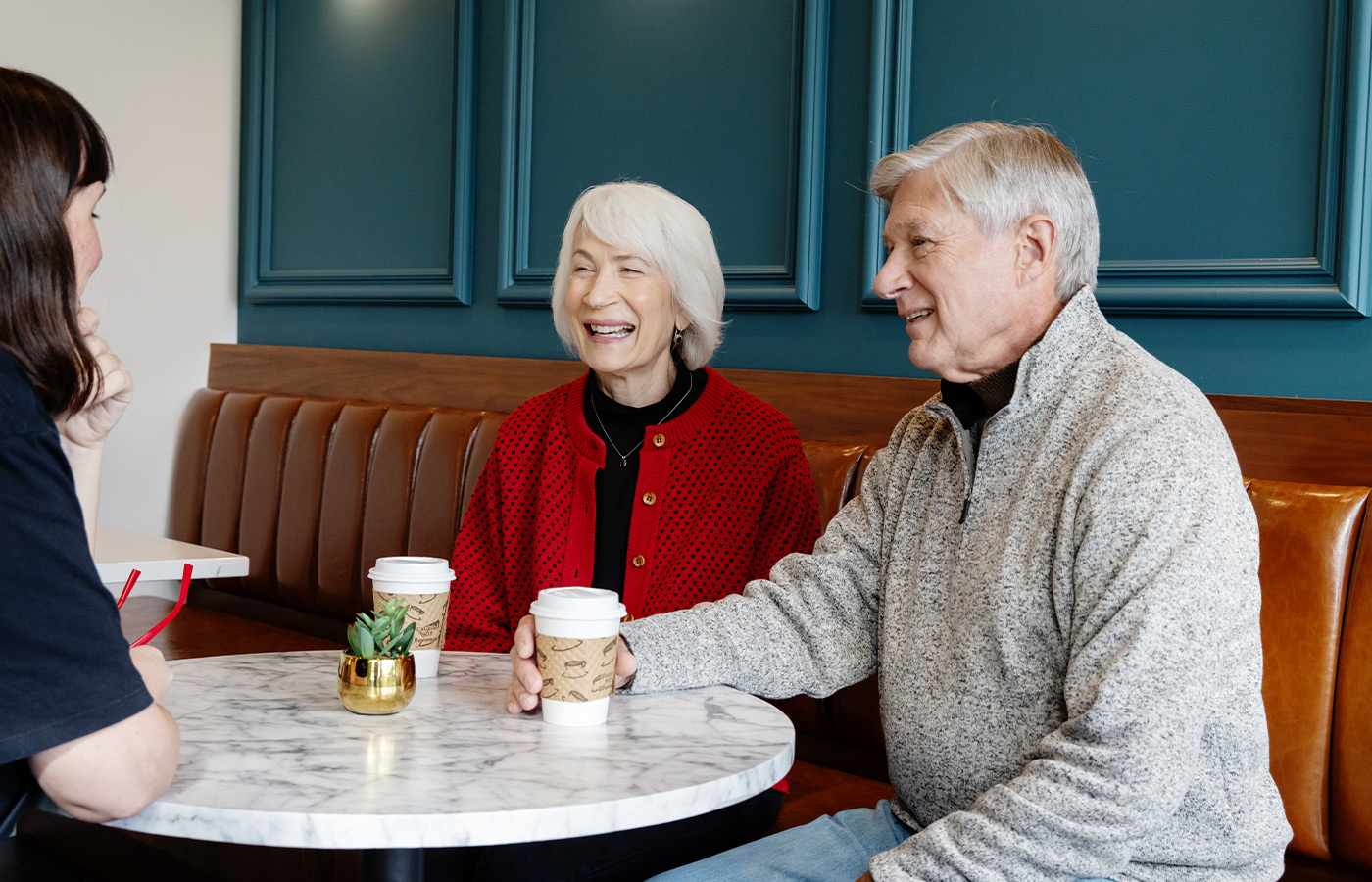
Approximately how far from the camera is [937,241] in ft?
4.46

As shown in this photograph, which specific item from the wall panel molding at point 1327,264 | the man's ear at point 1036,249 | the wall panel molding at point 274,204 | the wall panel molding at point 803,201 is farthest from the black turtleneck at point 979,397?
the wall panel molding at point 274,204

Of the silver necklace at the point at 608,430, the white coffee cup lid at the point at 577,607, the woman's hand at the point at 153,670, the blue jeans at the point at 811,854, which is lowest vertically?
the blue jeans at the point at 811,854

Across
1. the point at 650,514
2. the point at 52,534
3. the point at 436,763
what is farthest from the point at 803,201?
the point at 52,534

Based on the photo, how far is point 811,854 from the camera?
53.8 inches

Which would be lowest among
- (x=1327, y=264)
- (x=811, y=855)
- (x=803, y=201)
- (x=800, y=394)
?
(x=811, y=855)

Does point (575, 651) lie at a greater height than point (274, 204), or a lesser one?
lesser

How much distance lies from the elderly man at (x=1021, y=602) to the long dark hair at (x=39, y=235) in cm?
56

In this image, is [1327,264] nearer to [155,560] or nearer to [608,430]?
[608,430]

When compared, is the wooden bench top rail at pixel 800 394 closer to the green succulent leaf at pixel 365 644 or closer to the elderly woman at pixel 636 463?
the elderly woman at pixel 636 463

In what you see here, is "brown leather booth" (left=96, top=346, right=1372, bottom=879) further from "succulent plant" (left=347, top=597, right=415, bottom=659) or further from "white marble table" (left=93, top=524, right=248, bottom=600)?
"succulent plant" (left=347, top=597, right=415, bottom=659)

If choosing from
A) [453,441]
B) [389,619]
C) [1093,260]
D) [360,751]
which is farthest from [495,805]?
[453,441]

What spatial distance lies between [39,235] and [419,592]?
1.80 feet

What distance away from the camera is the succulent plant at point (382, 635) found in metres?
1.19

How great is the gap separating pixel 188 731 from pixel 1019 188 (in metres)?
1.07
